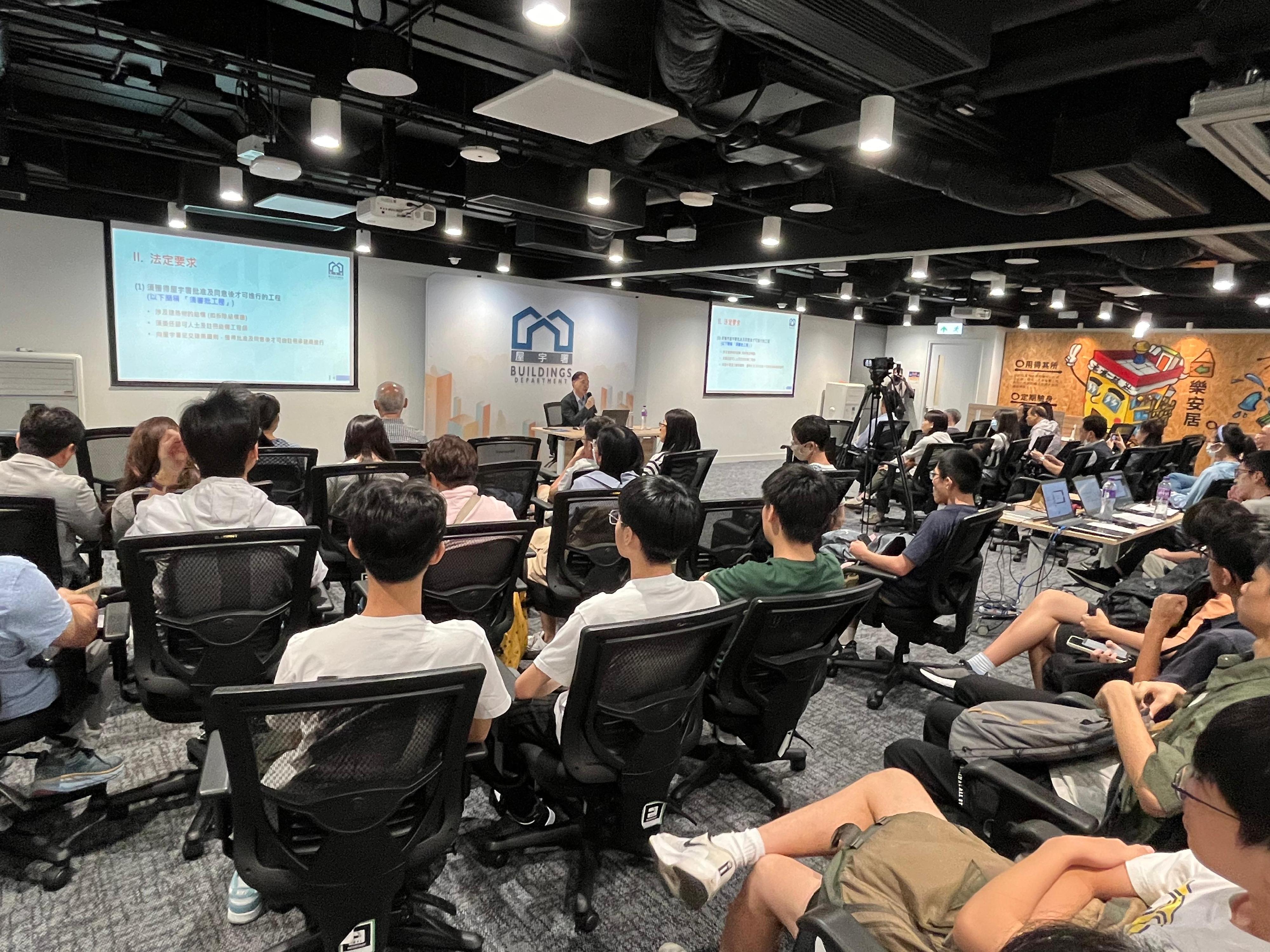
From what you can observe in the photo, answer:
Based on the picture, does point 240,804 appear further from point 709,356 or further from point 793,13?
point 709,356

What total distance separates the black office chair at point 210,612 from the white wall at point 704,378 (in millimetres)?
8641

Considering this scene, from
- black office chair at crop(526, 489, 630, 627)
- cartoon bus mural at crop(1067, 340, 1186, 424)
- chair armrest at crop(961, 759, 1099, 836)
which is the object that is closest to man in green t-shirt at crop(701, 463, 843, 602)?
chair armrest at crop(961, 759, 1099, 836)

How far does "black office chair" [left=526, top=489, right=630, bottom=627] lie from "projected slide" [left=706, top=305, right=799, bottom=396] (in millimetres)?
8673

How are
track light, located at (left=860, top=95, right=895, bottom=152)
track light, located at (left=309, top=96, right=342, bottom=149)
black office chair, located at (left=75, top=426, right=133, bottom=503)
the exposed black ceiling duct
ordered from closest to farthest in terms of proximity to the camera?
track light, located at (left=860, top=95, right=895, bottom=152) < track light, located at (left=309, top=96, right=342, bottom=149) < the exposed black ceiling duct < black office chair, located at (left=75, top=426, right=133, bottom=503)

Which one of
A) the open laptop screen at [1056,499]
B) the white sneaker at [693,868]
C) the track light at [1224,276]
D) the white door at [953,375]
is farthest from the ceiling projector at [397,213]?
the white door at [953,375]

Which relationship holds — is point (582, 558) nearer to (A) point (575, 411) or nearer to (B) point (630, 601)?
(B) point (630, 601)

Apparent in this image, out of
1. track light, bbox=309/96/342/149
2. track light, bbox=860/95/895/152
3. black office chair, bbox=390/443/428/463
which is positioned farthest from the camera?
black office chair, bbox=390/443/428/463

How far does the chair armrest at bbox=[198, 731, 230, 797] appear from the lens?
4.46 feet

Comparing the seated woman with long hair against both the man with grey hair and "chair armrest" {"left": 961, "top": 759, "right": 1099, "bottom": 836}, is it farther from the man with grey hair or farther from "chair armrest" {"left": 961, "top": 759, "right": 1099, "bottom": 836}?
"chair armrest" {"left": 961, "top": 759, "right": 1099, "bottom": 836}

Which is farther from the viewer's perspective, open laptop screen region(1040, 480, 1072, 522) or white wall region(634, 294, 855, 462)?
white wall region(634, 294, 855, 462)

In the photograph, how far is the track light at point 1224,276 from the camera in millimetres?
6121

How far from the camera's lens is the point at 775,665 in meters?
2.09

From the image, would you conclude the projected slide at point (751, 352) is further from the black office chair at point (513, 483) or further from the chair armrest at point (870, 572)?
the chair armrest at point (870, 572)

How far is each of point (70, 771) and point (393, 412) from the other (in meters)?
2.98
